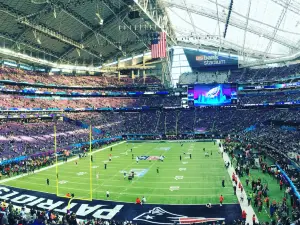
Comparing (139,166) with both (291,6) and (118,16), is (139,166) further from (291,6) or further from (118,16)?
(291,6)

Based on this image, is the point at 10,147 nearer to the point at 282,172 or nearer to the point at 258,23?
the point at 282,172

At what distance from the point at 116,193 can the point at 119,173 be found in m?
6.28

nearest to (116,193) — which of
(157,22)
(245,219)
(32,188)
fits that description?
(32,188)

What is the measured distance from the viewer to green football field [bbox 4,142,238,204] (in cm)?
2099

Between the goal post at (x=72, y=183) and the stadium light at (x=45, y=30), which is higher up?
the stadium light at (x=45, y=30)

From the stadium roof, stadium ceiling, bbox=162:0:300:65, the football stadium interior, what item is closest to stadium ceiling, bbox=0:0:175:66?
the stadium roof

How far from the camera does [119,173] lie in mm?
28125

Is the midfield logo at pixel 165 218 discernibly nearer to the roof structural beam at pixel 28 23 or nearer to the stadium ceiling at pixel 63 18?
the stadium ceiling at pixel 63 18

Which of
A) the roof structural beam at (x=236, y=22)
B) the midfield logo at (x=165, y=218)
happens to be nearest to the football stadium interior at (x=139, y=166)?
the midfield logo at (x=165, y=218)

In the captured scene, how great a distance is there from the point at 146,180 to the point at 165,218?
845 centimetres

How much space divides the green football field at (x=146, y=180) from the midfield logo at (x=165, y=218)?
82.0 inches

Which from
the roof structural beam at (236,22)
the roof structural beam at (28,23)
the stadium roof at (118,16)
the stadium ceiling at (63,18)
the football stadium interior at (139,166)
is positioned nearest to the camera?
the football stadium interior at (139,166)

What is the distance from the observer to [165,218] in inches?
666

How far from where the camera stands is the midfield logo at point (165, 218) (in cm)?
1630
